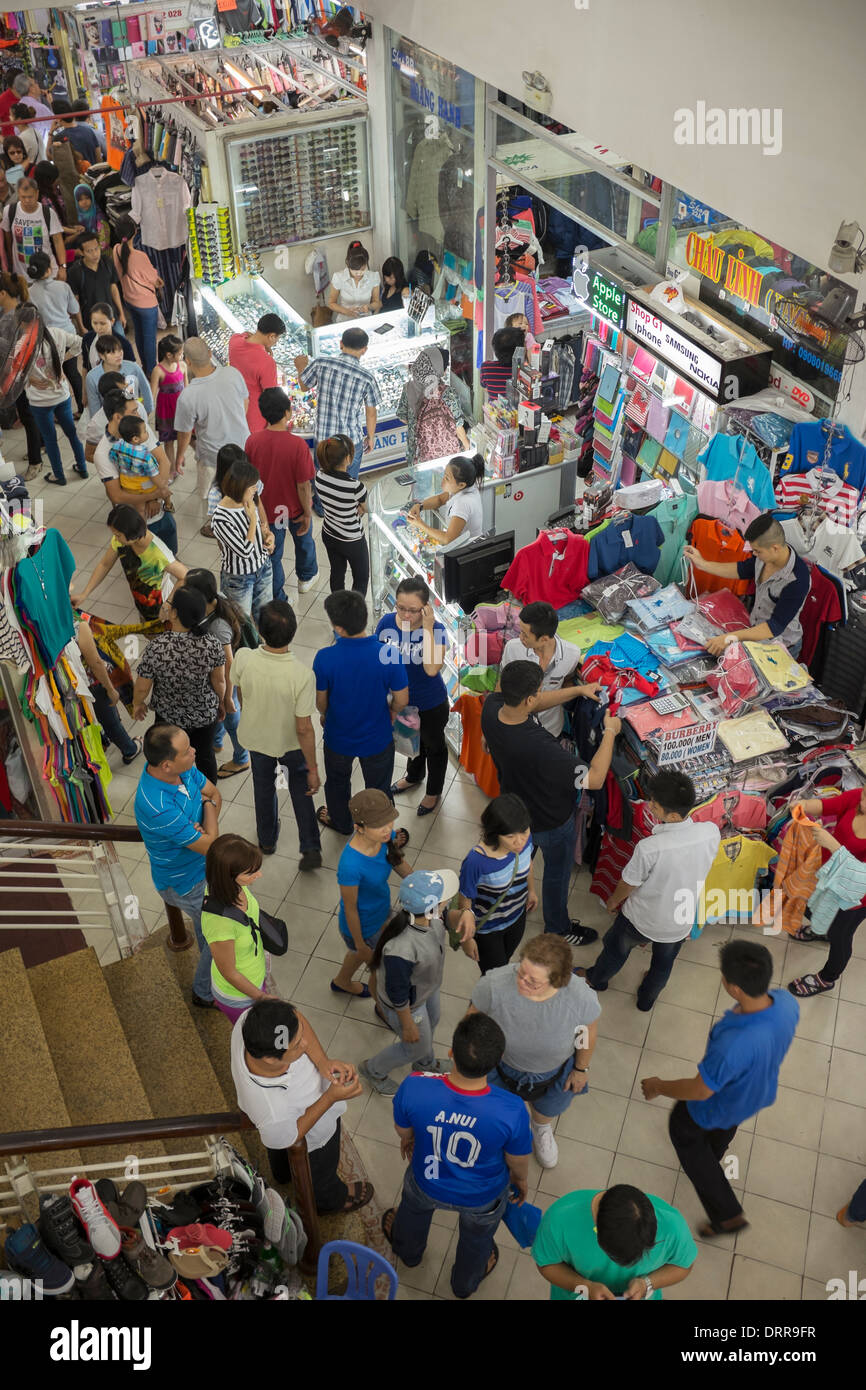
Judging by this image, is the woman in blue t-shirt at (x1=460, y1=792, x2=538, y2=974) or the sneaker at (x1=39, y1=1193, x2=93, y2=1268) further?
the woman in blue t-shirt at (x1=460, y1=792, x2=538, y2=974)

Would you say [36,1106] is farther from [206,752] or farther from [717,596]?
[717,596]

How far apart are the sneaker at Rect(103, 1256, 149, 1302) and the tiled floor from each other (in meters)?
1.46

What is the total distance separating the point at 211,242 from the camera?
1058cm

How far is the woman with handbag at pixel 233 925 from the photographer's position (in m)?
4.51

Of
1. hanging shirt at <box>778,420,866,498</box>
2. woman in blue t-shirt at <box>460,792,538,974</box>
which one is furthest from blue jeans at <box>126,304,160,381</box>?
woman in blue t-shirt at <box>460,792,538,974</box>

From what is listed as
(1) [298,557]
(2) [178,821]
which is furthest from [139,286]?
(2) [178,821]

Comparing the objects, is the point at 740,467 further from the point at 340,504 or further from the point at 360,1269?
the point at 360,1269

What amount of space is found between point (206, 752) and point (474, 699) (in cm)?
150

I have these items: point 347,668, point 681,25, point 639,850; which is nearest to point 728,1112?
point 639,850

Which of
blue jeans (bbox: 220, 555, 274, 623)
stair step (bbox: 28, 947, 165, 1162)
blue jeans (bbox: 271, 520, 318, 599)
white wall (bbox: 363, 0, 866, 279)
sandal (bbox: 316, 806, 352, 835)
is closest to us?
stair step (bbox: 28, 947, 165, 1162)

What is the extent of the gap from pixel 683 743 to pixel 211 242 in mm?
7114

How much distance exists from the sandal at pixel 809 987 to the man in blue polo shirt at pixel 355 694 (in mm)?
2309

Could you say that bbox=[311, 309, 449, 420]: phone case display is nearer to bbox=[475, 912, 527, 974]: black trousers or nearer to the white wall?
the white wall

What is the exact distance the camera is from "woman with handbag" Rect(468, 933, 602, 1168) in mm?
4312
